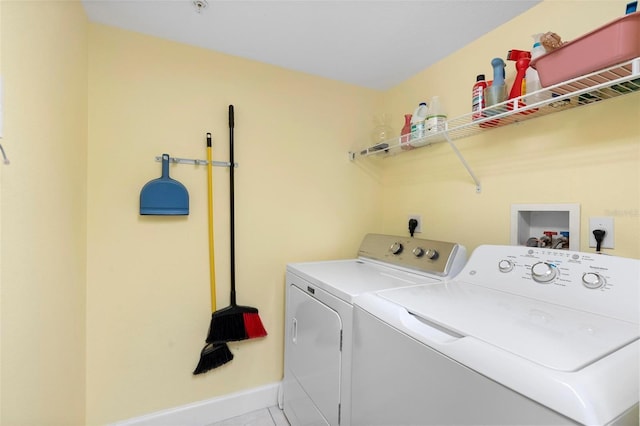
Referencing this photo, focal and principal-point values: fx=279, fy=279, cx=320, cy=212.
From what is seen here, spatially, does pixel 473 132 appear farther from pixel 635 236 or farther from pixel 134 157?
pixel 134 157

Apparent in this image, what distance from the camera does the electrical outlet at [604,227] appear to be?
3.58ft

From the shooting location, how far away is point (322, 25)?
1521mm

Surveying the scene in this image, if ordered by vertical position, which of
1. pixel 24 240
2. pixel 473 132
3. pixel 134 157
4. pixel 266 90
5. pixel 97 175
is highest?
pixel 266 90

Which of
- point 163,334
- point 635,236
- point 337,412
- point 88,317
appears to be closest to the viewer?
point 635,236

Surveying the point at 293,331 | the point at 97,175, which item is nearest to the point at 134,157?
the point at 97,175

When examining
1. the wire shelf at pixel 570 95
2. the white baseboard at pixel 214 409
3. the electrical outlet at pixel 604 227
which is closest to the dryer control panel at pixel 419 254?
the electrical outlet at pixel 604 227

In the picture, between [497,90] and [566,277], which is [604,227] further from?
[497,90]

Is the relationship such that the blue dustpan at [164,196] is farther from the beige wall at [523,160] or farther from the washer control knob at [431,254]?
the beige wall at [523,160]

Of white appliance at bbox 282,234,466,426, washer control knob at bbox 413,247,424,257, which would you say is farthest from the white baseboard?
washer control knob at bbox 413,247,424,257

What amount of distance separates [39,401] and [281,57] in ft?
6.58

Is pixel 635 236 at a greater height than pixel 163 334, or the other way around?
pixel 635 236

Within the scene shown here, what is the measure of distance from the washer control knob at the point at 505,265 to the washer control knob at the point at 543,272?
3.2 inches

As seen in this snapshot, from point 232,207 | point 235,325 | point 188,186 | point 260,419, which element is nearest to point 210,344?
point 235,325

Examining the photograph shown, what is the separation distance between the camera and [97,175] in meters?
1.51
